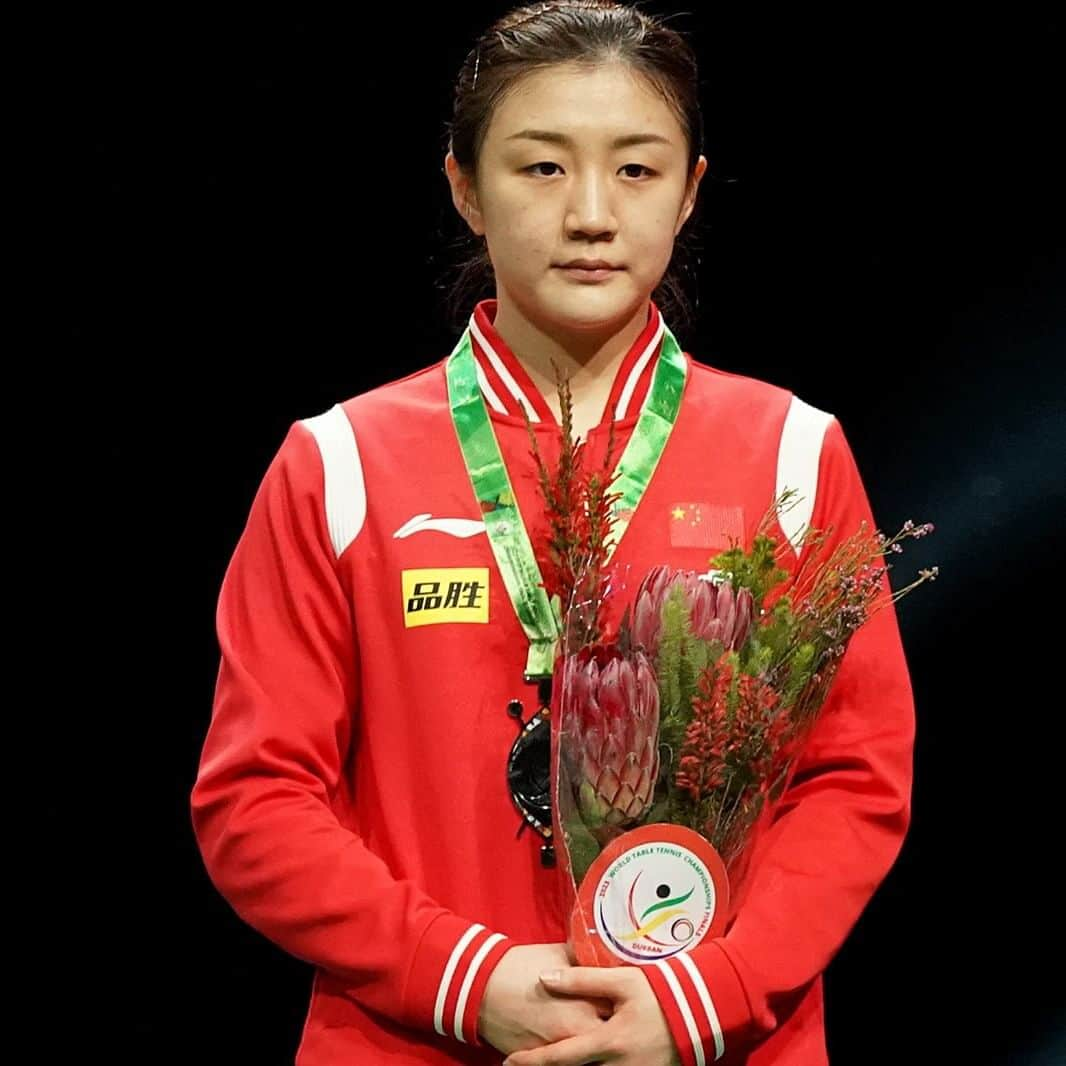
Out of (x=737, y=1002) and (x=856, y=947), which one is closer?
(x=737, y=1002)

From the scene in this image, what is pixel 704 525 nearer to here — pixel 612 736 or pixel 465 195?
pixel 612 736

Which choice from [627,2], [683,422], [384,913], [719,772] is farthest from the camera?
[627,2]

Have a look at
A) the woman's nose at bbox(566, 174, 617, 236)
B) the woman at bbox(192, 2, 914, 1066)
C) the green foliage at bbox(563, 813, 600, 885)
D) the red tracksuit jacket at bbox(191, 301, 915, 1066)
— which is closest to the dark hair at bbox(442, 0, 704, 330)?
the woman at bbox(192, 2, 914, 1066)

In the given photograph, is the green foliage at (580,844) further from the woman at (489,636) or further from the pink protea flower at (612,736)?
the woman at (489,636)

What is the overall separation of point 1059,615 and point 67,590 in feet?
4.53

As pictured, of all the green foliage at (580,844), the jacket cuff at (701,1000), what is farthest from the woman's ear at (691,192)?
the jacket cuff at (701,1000)

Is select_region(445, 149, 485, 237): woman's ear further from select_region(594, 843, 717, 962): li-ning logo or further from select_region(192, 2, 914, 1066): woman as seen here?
select_region(594, 843, 717, 962): li-ning logo

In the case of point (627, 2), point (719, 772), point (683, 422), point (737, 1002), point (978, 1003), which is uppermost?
point (627, 2)

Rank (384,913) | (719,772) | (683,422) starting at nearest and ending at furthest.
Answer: (719,772) → (384,913) → (683,422)

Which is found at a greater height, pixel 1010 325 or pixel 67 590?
pixel 1010 325

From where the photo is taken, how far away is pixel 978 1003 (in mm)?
2932

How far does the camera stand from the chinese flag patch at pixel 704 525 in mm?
2252

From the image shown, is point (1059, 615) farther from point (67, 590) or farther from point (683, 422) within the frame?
point (67, 590)

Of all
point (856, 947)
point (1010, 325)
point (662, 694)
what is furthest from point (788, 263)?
point (662, 694)
